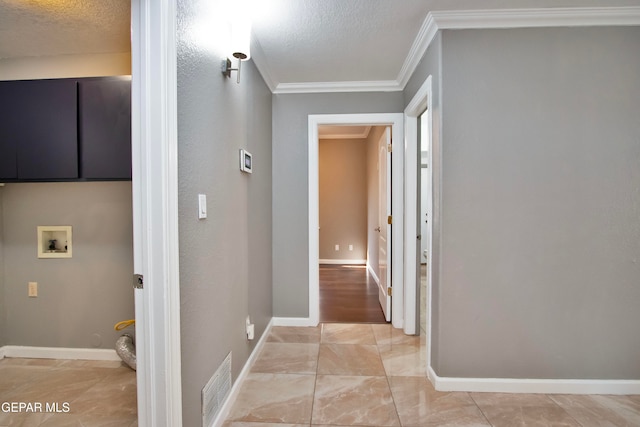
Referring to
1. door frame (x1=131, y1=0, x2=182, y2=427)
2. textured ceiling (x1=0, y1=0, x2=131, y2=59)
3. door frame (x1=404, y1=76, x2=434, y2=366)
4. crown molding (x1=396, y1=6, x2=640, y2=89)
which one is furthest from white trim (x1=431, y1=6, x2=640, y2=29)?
textured ceiling (x1=0, y1=0, x2=131, y2=59)

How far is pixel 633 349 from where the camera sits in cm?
195

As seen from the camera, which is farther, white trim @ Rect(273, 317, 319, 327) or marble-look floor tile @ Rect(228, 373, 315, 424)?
white trim @ Rect(273, 317, 319, 327)

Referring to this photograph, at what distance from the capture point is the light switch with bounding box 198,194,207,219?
4.59 ft

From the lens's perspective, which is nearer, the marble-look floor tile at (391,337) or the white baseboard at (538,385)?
the white baseboard at (538,385)

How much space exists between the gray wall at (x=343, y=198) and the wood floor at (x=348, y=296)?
1.73 ft

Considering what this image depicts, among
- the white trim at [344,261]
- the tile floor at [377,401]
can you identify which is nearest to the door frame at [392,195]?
the tile floor at [377,401]

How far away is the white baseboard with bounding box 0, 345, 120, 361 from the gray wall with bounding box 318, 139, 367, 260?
4170 mm

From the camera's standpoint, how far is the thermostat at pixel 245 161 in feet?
6.56

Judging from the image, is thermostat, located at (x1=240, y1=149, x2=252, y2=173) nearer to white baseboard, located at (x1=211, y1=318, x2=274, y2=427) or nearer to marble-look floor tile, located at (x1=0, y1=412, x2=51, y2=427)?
white baseboard, located at (x1=211, y1=318, x2=274, y2=427)

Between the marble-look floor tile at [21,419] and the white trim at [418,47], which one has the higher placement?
the white trim at [418,47]

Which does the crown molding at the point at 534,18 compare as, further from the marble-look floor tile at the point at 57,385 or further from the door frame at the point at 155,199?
the marble-look floor tile at the point at 57,385

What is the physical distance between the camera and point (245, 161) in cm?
206

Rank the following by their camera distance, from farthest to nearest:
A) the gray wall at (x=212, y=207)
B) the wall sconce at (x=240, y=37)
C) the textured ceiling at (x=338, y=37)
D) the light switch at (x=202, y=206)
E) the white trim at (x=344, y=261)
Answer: the white trim at (x=344, y=261) → the textured ceiling at (x=338, y=37) → the wall sconce at (x=240, y=37) → the light switch at (x=202, y=206) → the gray wall at (x=212, y=207)

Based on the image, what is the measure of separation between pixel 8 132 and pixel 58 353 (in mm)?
1666
